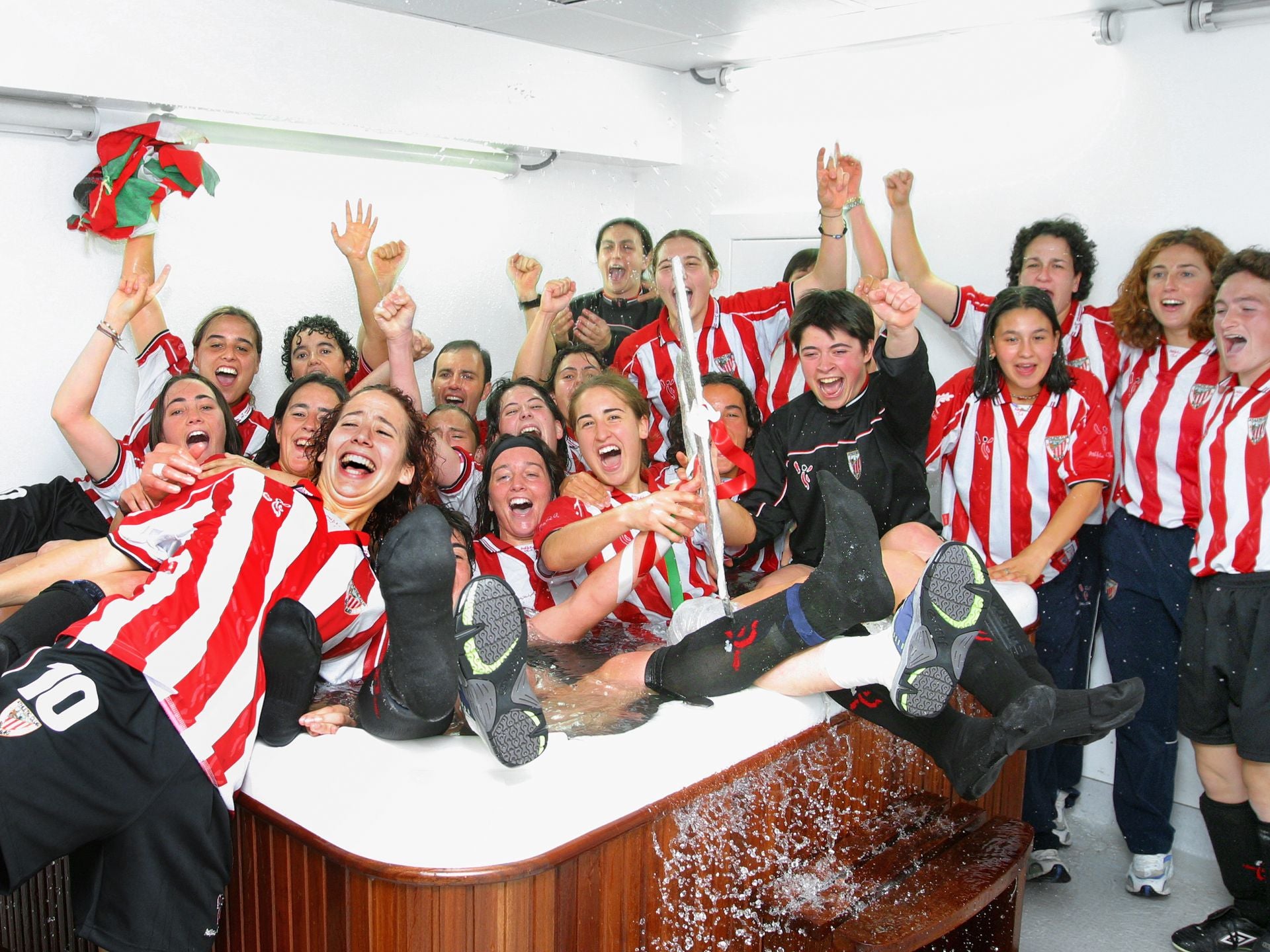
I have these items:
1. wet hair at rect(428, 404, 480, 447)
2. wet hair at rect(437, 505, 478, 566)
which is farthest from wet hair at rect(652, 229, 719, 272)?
wet hair at rect(437, 505, 478, 566)

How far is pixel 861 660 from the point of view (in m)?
2.06

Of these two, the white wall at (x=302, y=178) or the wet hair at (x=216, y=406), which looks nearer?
the wet hair at (x=216, y=406)

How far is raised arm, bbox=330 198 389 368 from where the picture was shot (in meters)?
3.75

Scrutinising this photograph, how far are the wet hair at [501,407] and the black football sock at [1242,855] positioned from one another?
1920mm

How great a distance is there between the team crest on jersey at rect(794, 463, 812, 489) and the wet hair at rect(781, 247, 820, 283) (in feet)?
4.07

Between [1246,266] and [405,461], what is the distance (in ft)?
6.76

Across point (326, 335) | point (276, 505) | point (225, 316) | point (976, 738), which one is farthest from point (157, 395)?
point (976, 738)

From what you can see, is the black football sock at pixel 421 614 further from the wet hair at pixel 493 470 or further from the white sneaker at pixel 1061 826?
the white sneaker at pixel 1061 826

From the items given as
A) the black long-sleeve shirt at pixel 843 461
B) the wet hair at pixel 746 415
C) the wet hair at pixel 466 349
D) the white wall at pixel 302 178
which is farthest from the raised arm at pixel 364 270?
the black long-sleeve shirt at pixel 843 461

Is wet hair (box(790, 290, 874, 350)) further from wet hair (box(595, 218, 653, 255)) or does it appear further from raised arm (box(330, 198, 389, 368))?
raised arm (box(330, 198, 389, 368))

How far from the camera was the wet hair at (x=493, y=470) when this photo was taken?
3.07 metres

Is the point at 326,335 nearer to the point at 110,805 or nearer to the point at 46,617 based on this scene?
the point at 46,617

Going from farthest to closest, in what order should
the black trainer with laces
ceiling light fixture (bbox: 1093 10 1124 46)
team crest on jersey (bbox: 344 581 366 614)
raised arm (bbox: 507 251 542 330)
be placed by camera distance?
1. raised arm (bbox: 507 251 542 330)
2. ceiling light fixture (bbox: 1093 10 1124 46)
3. the black trainer with laces
4. team crest on jersey (bbox: 344 581 366 614)

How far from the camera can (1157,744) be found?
3.01 m
